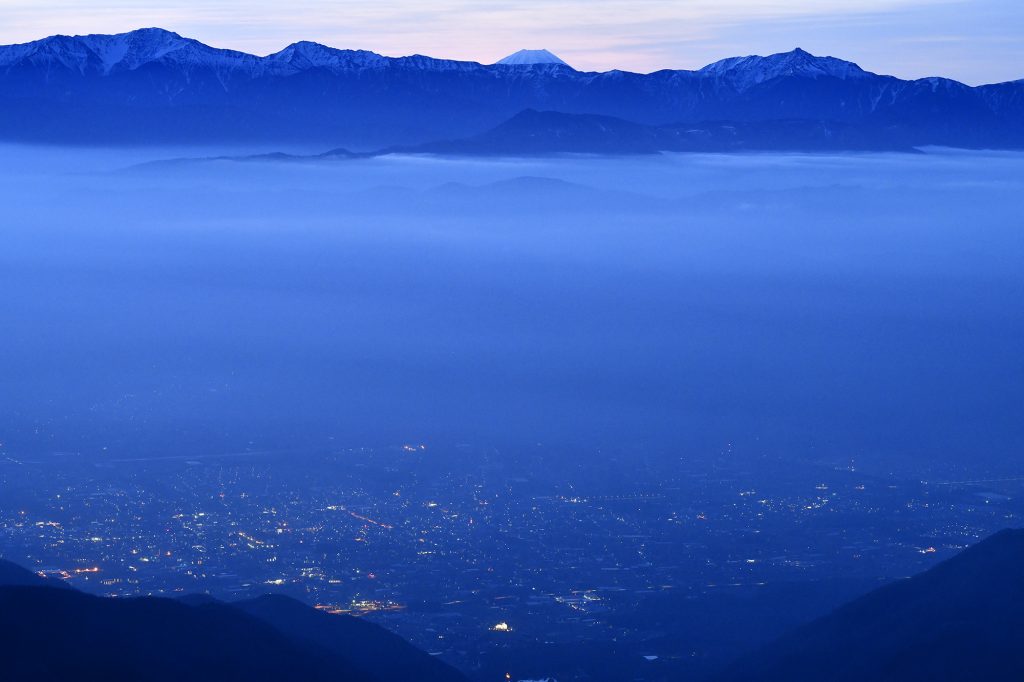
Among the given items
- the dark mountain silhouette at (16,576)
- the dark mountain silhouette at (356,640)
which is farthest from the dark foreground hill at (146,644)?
the dark mountain silhouette at (16,576)

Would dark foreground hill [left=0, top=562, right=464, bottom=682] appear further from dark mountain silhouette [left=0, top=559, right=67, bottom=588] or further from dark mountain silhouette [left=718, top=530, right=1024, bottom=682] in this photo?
dark mountain silhouette [left=718, top=530, right=1024, bottom=682]

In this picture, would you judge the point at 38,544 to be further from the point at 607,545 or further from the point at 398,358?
the point at 398,358

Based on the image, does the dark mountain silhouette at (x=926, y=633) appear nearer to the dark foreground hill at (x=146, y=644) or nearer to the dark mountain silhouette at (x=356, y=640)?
the dark mountain silhouette at (x=356, y=640)

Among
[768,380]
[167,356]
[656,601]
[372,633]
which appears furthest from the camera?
[167,356]

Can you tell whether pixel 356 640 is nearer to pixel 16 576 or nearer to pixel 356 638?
pixel 356 638

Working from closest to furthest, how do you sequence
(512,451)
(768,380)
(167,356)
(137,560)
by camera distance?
(137,560)
(512,451)
(768,380)
(167,356)

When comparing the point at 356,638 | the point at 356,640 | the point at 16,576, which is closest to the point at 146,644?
the point at 16,576

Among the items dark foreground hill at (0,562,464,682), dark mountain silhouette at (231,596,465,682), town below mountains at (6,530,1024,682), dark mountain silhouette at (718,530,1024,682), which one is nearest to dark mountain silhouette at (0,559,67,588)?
town below mountains at (6,530,1024,682)

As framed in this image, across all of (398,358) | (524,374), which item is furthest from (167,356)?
(524,374)
